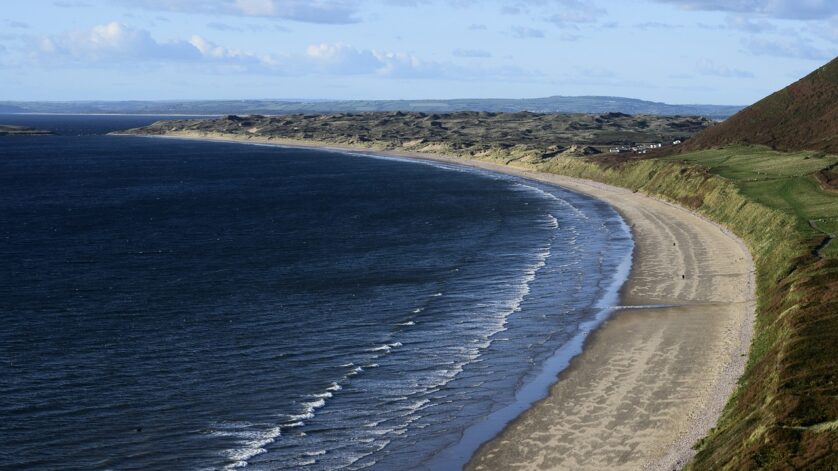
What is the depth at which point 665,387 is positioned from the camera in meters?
46.2

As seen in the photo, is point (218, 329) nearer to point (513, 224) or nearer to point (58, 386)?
point (58, 386)

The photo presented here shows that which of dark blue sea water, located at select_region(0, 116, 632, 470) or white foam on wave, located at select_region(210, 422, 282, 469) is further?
dark blue sea water, located at select_region(0, 116, 632, 470)

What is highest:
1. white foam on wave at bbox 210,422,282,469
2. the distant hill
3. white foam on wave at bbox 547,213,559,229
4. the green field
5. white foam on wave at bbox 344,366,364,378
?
the distant hill

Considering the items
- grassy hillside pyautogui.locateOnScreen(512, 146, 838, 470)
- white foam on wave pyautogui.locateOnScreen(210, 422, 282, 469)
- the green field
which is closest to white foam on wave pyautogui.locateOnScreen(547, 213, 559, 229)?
grassy hillside pyautogui.locateOnScreen(512, 146, 838, 470)

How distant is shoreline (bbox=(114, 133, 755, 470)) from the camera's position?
1515 inches

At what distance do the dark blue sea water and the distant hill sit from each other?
2028 inches

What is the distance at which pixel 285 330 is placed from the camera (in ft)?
189

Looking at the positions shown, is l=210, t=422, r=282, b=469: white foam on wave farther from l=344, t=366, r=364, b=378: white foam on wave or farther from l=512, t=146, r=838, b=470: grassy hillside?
l=512, t=146, r=838, b=470: grassy hillside

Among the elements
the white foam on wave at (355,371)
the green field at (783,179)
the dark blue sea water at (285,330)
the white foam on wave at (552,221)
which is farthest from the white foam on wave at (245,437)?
the white foam on wave at (552,221)

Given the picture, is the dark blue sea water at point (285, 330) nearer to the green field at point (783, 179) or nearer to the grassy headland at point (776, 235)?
the grassy headland at point (776, 235)

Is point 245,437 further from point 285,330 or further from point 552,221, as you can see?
point 552,221

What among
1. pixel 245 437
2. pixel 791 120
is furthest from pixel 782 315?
pixel 791 120

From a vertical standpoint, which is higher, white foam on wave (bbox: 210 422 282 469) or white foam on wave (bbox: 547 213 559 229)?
white foam on wave (bbox: 547 213 559 229)

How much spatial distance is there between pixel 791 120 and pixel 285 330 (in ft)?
410
